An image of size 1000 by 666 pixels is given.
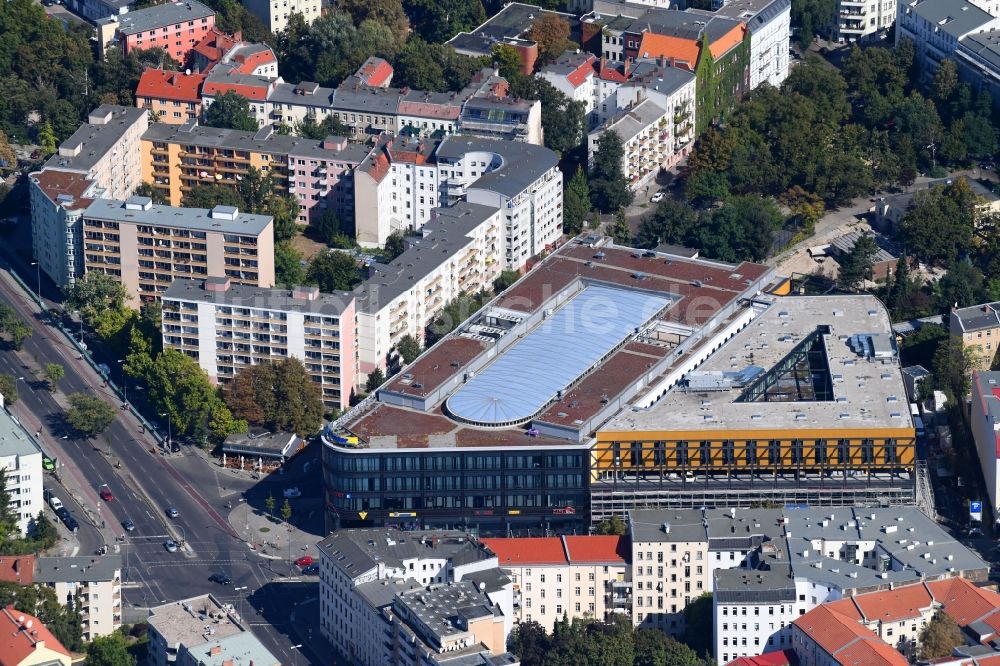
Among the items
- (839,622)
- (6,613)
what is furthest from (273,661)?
(839,622)

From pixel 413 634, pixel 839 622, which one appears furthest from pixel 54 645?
pixel 839 622

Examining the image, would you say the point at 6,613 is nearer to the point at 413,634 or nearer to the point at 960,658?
the point at 413,634

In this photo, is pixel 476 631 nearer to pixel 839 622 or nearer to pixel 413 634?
pixel 413 634

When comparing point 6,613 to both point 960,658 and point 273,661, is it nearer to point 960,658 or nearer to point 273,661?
point 273,661

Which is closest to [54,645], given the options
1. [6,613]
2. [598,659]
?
[6,613]
